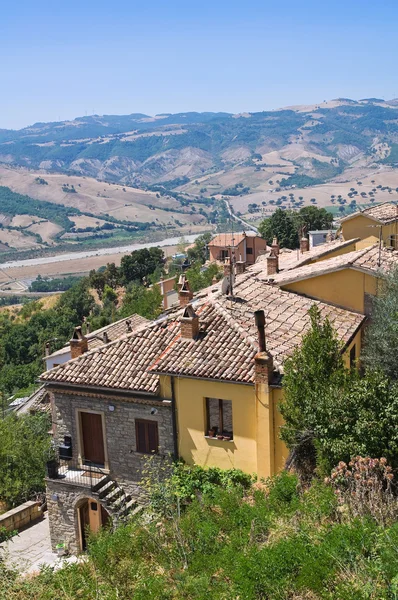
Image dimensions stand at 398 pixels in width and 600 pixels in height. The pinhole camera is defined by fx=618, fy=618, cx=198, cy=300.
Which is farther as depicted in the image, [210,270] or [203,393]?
[210,270]

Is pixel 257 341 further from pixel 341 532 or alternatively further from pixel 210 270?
pixel 210 270

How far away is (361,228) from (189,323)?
17.2m

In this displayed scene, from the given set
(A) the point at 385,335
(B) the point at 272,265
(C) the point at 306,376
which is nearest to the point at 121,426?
(C) the point at 306,376

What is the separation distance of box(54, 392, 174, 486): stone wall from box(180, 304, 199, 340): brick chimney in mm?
2088

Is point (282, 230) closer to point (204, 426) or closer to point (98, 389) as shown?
point (98, 389)

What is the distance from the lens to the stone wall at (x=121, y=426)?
56.4 feet

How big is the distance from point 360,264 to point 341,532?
11914 millimetres

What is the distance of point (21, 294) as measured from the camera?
147500 mm

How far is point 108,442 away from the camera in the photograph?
59.1 ft

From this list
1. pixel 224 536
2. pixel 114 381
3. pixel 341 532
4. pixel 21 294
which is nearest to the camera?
pixel 341 532

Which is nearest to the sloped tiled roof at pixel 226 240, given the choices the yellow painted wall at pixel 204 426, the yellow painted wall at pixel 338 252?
the yellow painted wall at pixel 338 252

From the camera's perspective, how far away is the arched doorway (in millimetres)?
17812

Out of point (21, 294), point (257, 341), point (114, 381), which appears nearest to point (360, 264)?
point (257, 341)

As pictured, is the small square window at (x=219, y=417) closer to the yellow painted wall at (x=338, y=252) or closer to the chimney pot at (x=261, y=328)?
the chimney pot at (x=261, y=328)
